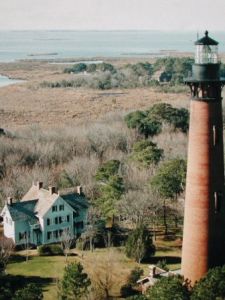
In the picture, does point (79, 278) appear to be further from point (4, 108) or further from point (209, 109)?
point (4, 108)

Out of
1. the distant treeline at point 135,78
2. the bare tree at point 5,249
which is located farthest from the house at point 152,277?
the distant treeline at point 135,78

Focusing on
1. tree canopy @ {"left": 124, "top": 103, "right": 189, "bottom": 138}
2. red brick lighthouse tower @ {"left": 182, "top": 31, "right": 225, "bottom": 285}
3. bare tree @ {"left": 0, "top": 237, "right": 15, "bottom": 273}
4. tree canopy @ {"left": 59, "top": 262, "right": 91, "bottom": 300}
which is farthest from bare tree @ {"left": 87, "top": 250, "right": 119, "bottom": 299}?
tree canopy @ {"left": 124, "top": 103, "right": 189, "bottom": 138}

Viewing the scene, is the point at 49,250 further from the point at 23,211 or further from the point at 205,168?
the point at 205,168

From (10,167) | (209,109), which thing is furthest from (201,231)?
(10,167)

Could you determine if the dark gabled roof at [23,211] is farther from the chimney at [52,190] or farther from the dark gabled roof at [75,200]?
the dark gabled roof at [75,200]

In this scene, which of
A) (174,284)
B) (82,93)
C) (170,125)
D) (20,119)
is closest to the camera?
(174,284)

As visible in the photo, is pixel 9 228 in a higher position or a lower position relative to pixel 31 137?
lower
